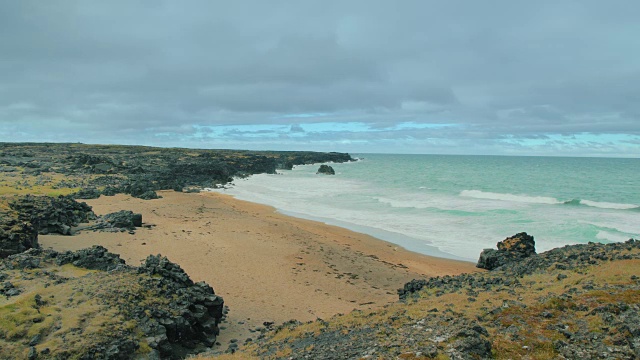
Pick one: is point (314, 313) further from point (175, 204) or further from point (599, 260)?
point (175, 204)

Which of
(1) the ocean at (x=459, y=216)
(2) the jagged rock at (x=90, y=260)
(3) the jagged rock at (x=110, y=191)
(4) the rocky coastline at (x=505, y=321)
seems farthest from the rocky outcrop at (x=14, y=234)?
(3) the jagged rock at (x=110, y=191)

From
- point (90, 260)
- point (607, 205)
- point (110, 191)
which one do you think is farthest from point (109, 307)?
point (607, 205)

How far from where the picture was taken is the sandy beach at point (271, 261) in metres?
14.5

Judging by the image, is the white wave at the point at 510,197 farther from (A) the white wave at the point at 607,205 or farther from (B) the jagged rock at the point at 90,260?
(B) the jagged rock at the point at 90,260

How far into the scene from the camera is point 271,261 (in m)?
19.4

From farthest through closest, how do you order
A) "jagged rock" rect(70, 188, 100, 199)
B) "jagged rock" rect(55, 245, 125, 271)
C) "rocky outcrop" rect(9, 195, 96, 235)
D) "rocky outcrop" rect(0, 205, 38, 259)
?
"jagged rock" rect(70, 188, 100, 199) < "rocky outcrop" rect(9, 195, 96, 235) < "rocky outcrop" rect(0, 205, 38, 259) < "jagged rock" rect(55, 245, 125, 271)

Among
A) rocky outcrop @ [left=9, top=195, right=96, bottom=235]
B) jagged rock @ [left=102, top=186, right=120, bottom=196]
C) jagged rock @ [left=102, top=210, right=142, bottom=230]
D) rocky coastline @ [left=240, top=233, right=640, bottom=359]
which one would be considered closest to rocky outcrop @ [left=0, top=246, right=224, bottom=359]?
rocky coastline @ [left=240, top=233, right=640, bottom=359]

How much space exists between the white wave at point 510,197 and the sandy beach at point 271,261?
109ft

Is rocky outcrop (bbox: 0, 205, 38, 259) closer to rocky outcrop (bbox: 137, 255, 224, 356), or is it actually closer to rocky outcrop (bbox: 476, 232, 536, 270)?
rocky outcrop (bbox: 137, 255, 224, 356)

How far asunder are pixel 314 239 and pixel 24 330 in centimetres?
1725

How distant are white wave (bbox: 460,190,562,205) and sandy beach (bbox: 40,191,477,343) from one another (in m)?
33.3

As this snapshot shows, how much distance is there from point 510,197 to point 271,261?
47.0m

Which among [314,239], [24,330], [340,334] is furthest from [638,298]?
[314,239]

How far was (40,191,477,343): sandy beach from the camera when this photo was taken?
1448 centimetres
